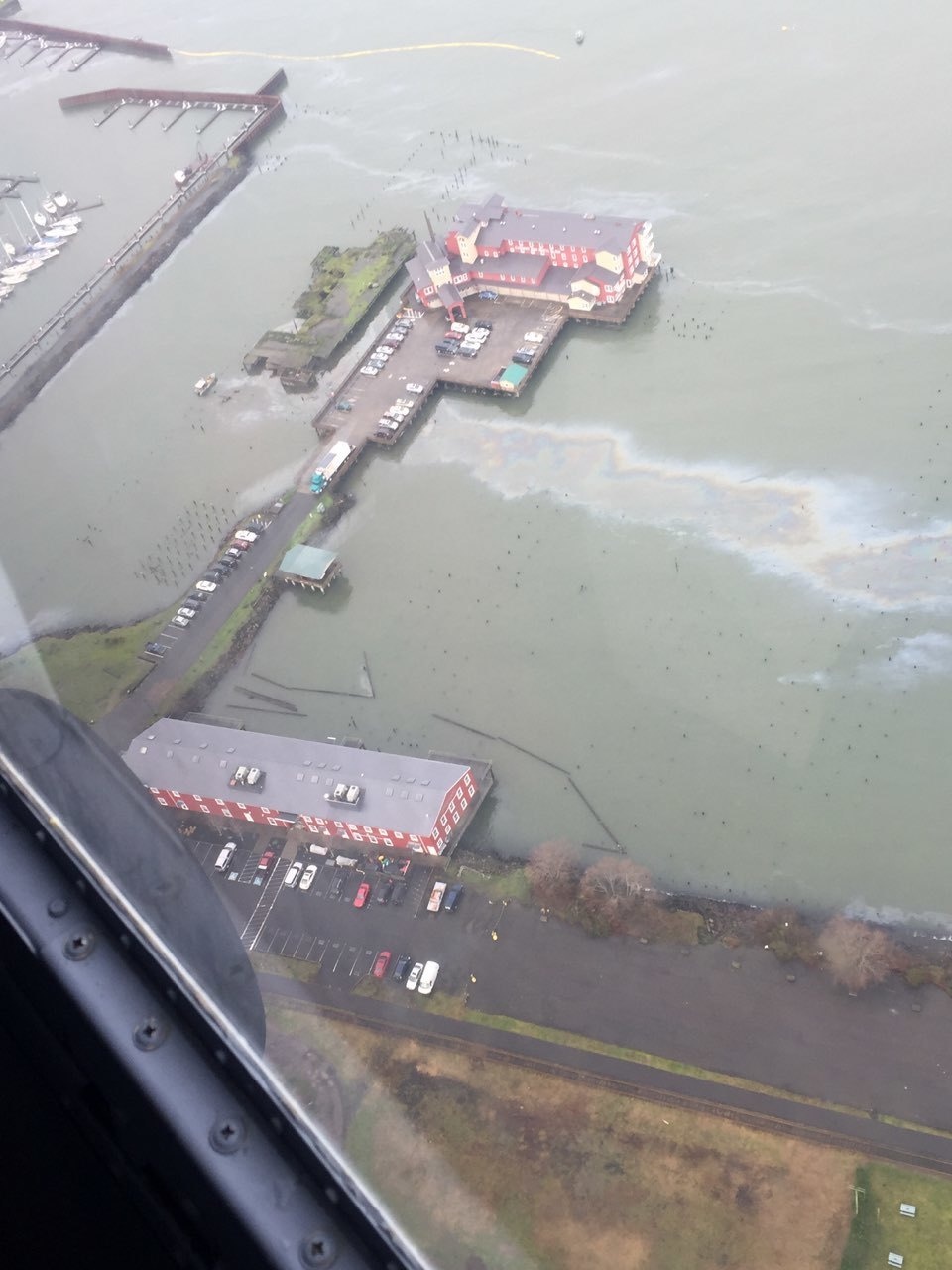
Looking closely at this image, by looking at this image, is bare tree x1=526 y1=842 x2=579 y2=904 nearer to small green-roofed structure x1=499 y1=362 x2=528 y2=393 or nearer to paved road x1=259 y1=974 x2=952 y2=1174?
paved road x1=259 y1=974 x2=952 y2=1174

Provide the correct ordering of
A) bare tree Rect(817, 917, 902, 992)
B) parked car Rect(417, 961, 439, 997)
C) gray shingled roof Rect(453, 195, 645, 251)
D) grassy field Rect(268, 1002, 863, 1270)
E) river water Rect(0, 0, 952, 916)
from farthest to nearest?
gray shingled roof Rect(453, 195, 645, 251) < river water Rect(0, 0, 952, 916) < parked car Rect(417, 961, 439, 997) < bare tree Rect(817, 917, 902, 992) < grassy field Rect(268, 1002, 863, 1270)

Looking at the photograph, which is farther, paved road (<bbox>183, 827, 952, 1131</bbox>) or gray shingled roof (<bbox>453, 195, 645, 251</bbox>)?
gray shingled roof (<bbox>453, 195, 645, 251</bbox>)

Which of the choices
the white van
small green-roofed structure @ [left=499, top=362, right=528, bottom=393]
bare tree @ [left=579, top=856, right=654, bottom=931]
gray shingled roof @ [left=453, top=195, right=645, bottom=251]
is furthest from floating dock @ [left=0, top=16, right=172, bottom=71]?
bare tree @ [left=579, top=856, right=654, bottom=931]

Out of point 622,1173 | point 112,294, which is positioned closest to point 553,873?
point 622,1173

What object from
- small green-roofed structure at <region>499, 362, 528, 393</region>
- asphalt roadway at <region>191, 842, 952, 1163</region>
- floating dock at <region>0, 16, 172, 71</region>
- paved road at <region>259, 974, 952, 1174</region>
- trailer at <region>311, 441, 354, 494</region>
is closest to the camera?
paved road at <region>259, 974, 952, 1174</region>

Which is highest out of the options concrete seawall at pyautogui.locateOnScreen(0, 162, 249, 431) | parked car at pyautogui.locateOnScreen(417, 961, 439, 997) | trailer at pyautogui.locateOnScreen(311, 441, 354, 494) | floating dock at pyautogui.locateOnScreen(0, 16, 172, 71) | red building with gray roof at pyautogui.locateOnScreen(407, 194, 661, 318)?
floating dock at pyautogui.locateOnScreen(0, 16, 172, 71)

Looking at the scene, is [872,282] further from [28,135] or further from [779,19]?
[28,135]

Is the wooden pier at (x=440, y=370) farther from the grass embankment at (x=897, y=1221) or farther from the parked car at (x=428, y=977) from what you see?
the grass embankment at (x=897, y=1221)
